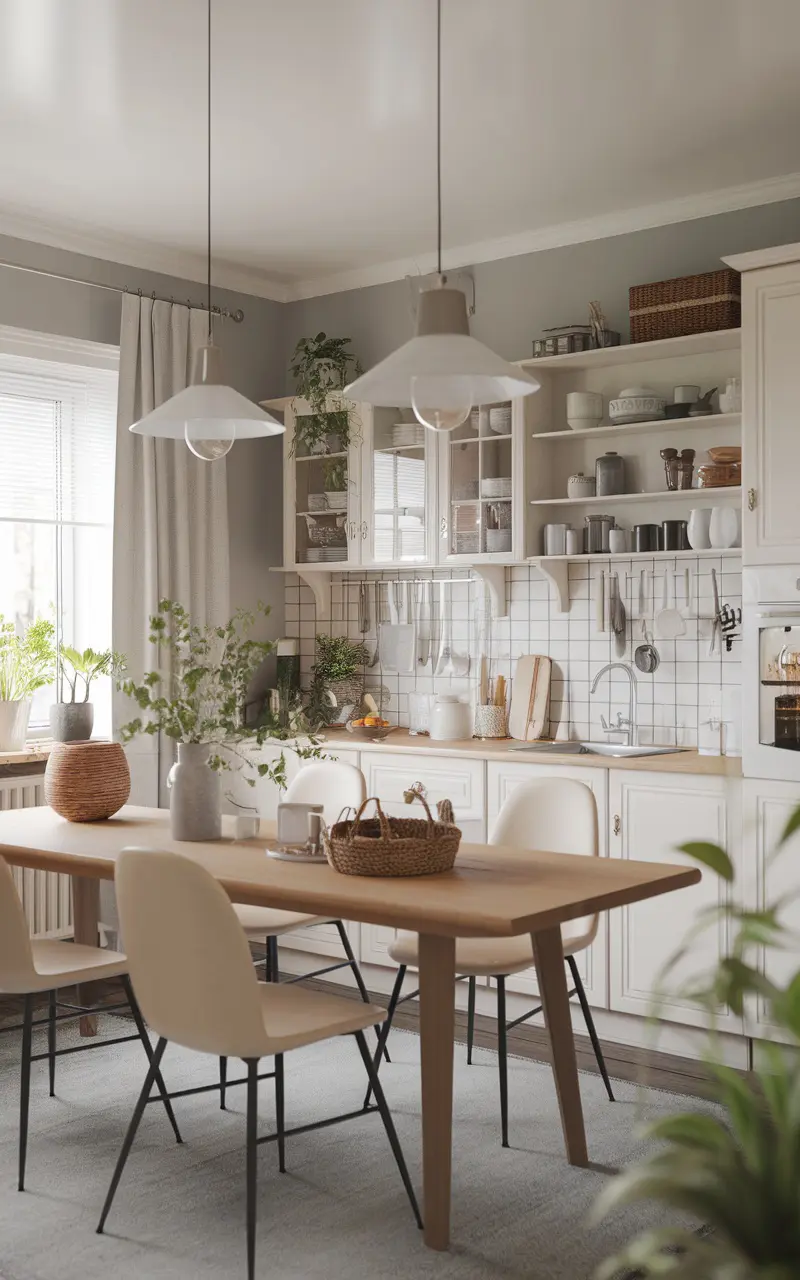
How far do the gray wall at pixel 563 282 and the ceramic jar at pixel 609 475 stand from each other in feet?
1.57

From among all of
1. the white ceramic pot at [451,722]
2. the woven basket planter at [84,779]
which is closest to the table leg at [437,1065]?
the woven basket planter at [84,779]

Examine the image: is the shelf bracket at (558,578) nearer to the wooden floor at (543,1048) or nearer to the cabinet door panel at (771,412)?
the cabinet door panel at (771,412)

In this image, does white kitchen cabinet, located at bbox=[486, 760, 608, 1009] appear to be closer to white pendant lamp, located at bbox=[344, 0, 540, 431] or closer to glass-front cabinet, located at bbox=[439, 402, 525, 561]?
glass-front cabinet, located at bbox=[439, 402, 525, 561]

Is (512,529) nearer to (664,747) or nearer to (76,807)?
(664,747)

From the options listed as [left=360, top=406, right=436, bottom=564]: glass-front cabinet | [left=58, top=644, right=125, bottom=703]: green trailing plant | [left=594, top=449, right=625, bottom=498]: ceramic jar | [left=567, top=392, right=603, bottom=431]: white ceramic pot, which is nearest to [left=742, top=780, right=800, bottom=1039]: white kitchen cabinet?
[left=594, top=449, right=625, bottom=498]: ceramic jar

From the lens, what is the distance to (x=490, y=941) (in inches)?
134

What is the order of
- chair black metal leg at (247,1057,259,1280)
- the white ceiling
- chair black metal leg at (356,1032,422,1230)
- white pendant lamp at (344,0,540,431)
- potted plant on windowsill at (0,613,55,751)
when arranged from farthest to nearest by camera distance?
potted plant on windowsill at (0,613,55,751) < the white ceiling < chair black metal leg at (356,1032,422,1230) < chair black metal leg at (247,1057,259,1280) < white pendant lamp at (344,0,540,431)

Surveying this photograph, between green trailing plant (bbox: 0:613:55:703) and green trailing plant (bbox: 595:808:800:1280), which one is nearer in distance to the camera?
green trailing plant (bbox: 595:808:800:1280)

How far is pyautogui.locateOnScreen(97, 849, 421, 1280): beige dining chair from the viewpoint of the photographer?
2.41 metres

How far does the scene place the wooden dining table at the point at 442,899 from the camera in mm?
2516

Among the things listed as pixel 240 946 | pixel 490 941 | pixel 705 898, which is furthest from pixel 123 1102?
pixel 705 898

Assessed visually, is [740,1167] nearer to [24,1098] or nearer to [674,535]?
[24,1098]

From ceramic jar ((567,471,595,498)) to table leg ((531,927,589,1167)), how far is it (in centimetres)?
198

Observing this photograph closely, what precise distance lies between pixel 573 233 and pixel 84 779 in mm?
2677
